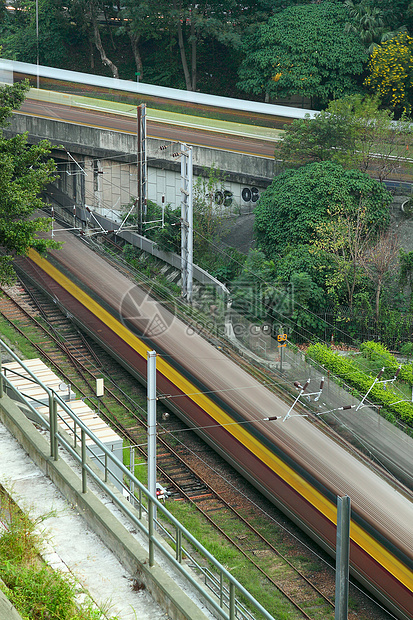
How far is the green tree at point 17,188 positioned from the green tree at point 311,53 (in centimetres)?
1657

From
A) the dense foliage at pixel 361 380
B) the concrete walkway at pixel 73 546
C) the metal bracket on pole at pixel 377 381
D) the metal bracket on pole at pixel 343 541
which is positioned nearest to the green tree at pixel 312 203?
the dense foliage at pixel 361 380

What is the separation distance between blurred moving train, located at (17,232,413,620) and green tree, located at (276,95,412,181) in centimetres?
823

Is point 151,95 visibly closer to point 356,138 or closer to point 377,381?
point 356,138

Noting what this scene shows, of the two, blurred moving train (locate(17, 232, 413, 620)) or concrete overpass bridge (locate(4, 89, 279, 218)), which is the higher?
concrete overpass bridge (locate(4, 89, 279, 218))

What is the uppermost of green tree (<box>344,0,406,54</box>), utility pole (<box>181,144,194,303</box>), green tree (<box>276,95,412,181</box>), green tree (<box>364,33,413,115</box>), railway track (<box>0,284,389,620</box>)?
green tree (<box>344,0,406,54</box>)

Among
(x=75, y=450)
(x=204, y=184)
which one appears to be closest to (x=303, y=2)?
(x=204, y=184)

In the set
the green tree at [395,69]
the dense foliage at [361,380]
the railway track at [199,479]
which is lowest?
the railway track at [199,479]

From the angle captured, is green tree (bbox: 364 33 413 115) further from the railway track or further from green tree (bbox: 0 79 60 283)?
green tree (bbox: 0 79 60 283)

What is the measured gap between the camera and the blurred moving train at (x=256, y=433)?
47.2ft

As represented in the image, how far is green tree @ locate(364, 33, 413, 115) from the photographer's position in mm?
31391

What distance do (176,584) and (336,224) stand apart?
20337mm

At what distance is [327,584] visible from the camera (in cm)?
1491

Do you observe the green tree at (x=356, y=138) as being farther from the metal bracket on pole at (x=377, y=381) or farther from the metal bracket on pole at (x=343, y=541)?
the metal bracket on pole at (x=343, y=541)

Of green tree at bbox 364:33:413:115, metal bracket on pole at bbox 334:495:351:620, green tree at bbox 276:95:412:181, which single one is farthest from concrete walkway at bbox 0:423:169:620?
green tree at bbox 364:33:413:115
